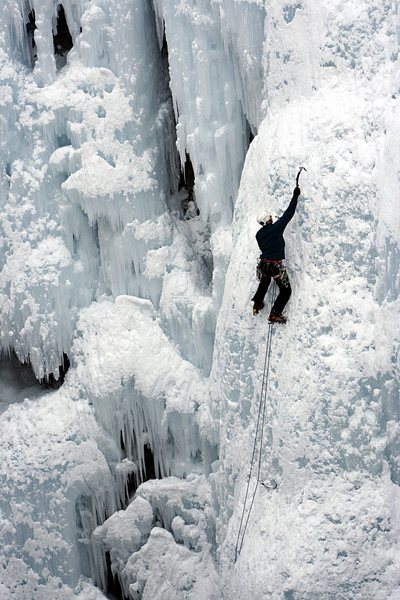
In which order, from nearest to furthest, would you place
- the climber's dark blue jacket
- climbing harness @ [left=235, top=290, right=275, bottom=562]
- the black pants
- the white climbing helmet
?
the climber's dark blue jacket → the white climbing helmet → the black pants → climbing harness @ [left=235, top=290, right=275, bottom=562]

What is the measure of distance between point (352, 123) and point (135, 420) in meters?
3.98

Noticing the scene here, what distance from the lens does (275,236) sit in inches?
282

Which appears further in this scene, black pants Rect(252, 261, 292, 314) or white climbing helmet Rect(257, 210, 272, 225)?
black pants Rect(252, 261, 292, 314)

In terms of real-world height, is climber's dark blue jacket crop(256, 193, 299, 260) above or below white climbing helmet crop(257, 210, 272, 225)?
below

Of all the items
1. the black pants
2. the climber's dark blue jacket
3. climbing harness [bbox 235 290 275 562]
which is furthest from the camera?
climbing harness [bbox 235 290 275 562]

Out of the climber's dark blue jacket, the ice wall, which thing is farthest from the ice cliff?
the climber's dark blue jacket

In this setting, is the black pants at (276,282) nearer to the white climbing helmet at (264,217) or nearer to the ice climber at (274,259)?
the ice climber at (274,259)

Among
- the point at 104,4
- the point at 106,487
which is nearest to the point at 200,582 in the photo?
the point at 106,487

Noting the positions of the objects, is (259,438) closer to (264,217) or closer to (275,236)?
(275,236)

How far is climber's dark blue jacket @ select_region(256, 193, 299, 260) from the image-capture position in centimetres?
710

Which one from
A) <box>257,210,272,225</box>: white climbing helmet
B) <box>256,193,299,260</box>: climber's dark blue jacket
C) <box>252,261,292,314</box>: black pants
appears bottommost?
<box>252,261,292,314</box>: black pants

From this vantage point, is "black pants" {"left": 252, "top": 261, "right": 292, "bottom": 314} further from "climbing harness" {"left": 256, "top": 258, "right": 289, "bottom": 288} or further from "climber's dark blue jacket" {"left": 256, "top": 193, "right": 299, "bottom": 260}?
"climber's dark blue jacket" {"left": 256, "top": 193, "right": 299, "bottom": 260}

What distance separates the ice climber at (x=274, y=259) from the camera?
23.4ft

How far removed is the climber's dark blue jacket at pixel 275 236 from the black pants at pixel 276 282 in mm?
110
